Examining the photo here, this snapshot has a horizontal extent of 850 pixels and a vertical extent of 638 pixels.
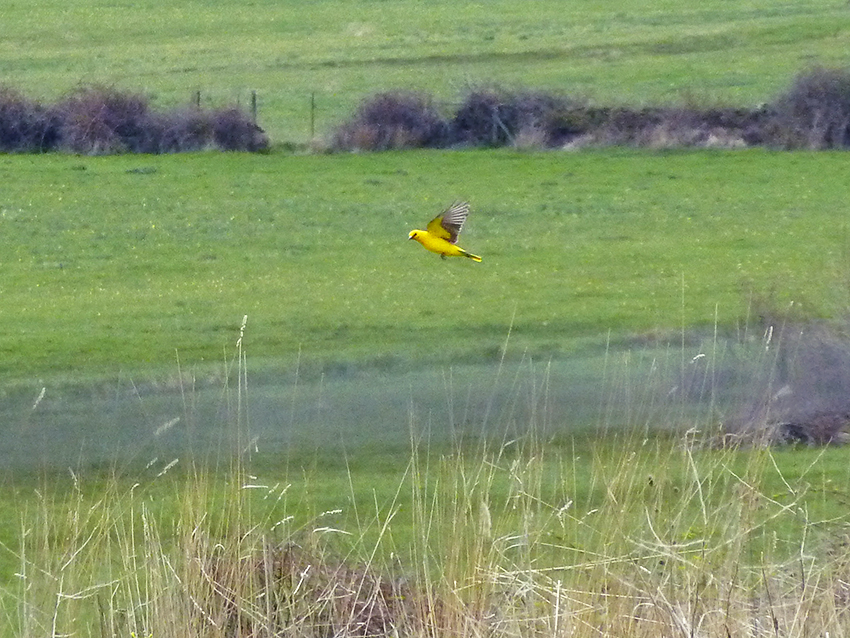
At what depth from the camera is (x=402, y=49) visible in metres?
44.9

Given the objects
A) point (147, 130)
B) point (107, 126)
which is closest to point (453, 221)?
point (147, 130)

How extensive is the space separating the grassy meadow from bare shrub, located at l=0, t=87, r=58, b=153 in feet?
3.08

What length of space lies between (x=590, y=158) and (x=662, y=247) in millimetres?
6996

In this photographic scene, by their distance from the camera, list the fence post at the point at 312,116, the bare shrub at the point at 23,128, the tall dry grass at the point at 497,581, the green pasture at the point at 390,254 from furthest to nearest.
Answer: the fence post at the point at 312,116, the bare shrub at the point at 23,128, the green pasture at the point at 390,254, the tall dry grass at the point at 497,581

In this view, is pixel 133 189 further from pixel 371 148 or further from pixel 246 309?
pixel 246 309

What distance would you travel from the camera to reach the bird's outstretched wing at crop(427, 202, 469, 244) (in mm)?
10648

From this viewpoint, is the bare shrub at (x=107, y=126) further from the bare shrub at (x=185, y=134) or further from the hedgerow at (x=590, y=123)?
the hedgerow at (x=590, y=123)

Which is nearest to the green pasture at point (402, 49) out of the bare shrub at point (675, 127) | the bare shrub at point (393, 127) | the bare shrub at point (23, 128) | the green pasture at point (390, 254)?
the bare shrub at point (675, 127)

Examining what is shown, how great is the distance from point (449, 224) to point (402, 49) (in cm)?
3510

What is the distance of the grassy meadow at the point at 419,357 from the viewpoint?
5.94 m

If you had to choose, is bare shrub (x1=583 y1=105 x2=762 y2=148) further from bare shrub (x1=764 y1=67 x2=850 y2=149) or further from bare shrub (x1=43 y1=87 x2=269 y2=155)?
bare shrub (x1=43 y1=87 x2=269 y2=155)

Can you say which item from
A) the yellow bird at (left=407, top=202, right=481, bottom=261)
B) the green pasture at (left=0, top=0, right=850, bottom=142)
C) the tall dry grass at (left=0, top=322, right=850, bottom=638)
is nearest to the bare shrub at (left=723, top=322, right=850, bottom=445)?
the yellow bird at (left=407, top=202, right=481, bottom=261)

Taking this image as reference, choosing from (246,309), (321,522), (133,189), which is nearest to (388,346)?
(246,309)

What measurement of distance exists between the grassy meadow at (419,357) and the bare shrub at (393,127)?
0.81m
